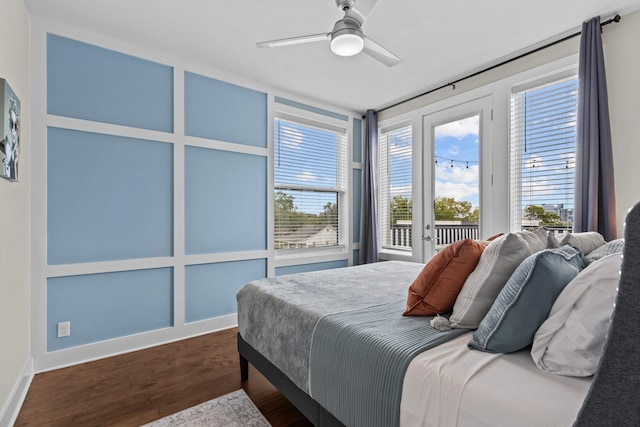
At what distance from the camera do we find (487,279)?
4.18 ft

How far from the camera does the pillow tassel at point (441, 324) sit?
51.6 inches

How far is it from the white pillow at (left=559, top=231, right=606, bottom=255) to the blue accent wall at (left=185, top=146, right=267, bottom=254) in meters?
2.80

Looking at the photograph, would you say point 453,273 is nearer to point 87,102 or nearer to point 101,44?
point 87,102

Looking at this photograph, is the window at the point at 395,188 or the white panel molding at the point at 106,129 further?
the window at the point at 395,188

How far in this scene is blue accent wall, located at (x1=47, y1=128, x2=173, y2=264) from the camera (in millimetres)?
2541

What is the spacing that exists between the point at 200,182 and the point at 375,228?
93.8 inches

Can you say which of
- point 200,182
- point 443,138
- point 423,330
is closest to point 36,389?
point 200,182

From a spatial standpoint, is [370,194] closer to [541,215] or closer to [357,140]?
[357,140]

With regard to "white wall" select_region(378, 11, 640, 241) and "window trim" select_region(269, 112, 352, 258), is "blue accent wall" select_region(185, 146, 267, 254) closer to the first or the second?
"window trim" select_region(269, 112, 352, 258)

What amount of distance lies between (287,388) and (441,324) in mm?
888

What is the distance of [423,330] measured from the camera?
1321mm

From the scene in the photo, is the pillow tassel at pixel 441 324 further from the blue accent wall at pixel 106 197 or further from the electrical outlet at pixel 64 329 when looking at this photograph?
the electrical outlet at pixel 64 329

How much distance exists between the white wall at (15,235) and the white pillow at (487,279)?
2.42 metres

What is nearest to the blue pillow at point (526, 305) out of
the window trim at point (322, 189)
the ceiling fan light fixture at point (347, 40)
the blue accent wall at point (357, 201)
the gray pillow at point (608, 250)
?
the gray pillow at point (608, 250)
